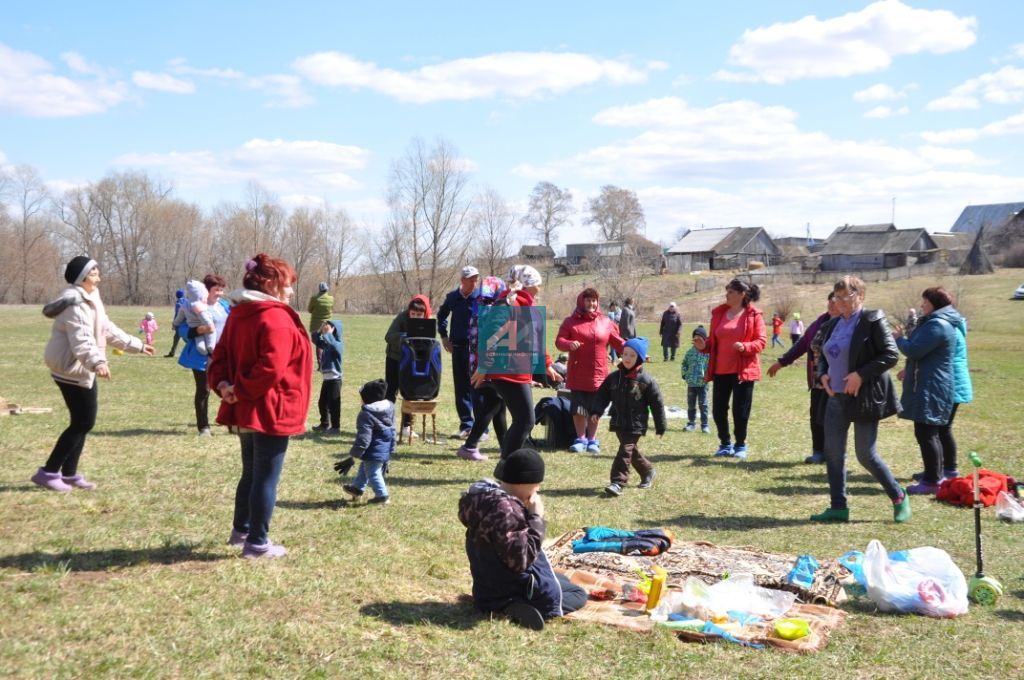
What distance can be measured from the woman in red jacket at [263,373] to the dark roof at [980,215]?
131172 millimetres

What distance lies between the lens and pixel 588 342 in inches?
398

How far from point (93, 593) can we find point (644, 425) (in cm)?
500

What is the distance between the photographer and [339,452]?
9.75m

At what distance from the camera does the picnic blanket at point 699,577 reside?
482cm

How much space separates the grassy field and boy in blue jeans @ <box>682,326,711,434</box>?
136cm

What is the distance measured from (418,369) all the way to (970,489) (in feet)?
19.4

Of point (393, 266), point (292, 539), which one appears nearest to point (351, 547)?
point (292, 539)

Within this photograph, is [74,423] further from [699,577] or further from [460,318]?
[699,577]

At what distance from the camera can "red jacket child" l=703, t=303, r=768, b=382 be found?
1008cm

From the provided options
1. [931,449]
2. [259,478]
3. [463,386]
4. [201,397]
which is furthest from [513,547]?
[201,397]

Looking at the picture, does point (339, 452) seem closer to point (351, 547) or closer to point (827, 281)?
point (351, 547)

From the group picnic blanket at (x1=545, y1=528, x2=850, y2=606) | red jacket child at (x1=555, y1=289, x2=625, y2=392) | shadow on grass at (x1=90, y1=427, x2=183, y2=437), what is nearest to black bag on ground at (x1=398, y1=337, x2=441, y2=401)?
red jacket child at (x1=555, y1=289, x2=625, y2=392)

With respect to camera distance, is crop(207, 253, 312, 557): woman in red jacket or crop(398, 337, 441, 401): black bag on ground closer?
crop(207, 253, 312, 557): woman in red jacket

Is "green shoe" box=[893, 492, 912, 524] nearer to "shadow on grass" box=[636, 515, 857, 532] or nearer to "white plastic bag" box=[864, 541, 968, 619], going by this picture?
"shadow on grass" box=[636, 515, 857, 532]
